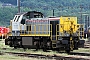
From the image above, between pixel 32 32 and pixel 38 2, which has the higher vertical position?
pixel 38 2

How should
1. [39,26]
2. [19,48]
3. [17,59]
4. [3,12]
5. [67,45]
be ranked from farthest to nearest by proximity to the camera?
[3,12]
[19,48]
[39,26]
[67,45]
[17,59]

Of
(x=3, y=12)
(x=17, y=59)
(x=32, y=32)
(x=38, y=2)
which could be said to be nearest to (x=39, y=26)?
(x=32, y=32)

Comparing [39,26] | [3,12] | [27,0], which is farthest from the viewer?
[27,0]

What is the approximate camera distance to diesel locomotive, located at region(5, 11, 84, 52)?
2242 cm

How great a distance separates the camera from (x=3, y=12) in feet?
322

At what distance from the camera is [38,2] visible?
371 ft

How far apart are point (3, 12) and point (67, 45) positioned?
256 ft

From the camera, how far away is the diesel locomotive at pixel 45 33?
2242 centimetres

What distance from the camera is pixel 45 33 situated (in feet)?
76.9

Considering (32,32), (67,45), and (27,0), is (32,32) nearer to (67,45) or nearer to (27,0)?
(67,45)

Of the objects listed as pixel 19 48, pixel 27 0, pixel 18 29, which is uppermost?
pixel 27 0

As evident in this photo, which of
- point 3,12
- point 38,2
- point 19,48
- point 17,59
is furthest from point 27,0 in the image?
point 17,59

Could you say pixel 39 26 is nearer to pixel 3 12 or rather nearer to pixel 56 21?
pixel 56 21

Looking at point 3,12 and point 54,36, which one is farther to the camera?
point 3,12
